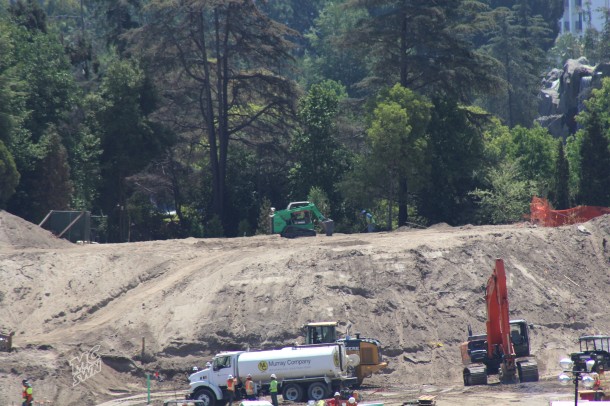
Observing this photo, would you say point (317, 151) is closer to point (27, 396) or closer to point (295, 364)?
point (295, 364)

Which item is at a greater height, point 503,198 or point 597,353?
point 503,198

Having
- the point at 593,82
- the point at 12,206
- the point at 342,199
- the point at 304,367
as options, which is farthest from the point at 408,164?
the point at 593,82

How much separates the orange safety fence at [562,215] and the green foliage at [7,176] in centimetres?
2863

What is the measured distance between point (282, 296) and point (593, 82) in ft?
179

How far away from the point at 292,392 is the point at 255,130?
113 ft

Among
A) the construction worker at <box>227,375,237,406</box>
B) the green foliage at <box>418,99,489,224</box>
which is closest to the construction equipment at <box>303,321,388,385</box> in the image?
the construction worker at <box>227,375,237,406</box>

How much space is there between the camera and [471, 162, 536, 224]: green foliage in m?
65.1

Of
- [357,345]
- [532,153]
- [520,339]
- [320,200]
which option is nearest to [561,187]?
[320,200]

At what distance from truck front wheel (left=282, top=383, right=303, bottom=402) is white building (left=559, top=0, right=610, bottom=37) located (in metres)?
124

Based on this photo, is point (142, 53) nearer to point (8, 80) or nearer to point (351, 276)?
point (8, 80)

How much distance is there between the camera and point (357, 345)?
140 ft

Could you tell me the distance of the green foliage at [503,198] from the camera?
6512cm

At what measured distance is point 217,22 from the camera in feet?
236

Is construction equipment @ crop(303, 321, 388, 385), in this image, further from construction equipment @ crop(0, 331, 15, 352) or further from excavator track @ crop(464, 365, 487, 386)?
construction equipment @ crop(0, 331, 15, 352)
